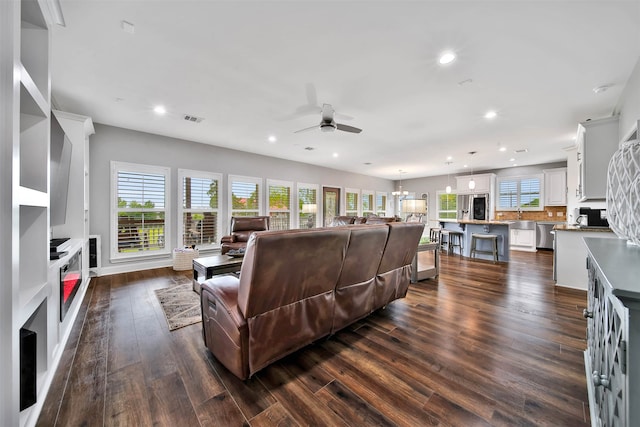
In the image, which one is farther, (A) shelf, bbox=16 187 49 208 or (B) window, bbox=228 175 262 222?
(B) window, bbox=228 175 262 222

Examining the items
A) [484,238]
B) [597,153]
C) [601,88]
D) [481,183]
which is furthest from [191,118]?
[481,183]

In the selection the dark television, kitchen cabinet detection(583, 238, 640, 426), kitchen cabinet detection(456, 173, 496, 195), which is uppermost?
kitchen cabinet detection(456, 173, 496, 195)

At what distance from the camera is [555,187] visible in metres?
7.54

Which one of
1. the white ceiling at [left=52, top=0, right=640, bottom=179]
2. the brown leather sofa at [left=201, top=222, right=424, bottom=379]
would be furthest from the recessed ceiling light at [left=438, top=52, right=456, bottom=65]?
the brown leather sofa at [left=201, top=222, right=424, bottom=379]

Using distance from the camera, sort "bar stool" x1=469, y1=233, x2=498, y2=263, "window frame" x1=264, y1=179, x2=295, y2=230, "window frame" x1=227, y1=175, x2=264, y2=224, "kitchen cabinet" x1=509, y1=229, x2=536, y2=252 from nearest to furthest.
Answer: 1. "bar stool" x1=469, y1=233, x2=498, y2=263
2. "window frame" x1=227, y1=175, x2=264, y2=224
3. "window frame" x1=264, y1=179, x2=295, y2=230
4. "kitchen cabinet" x1=509, y1=229, x2=536, y2=252

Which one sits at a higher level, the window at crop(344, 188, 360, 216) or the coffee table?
the window at crop(344, 188, 360, 216)

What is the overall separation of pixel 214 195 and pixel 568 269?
22.2 ft

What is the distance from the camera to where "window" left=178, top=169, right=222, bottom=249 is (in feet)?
17.6

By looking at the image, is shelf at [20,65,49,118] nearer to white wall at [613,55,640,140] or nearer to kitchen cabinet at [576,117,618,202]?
white wall at [613,55,640,140]

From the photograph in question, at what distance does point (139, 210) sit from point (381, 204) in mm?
8651

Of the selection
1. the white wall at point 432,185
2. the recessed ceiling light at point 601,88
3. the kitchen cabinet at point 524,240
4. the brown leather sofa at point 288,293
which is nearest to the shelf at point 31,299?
the brown leather sofa at point 288,293

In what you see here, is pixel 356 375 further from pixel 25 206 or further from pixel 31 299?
pixel 25 206

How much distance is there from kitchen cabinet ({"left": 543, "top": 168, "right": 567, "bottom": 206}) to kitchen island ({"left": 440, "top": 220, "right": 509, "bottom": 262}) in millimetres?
3380

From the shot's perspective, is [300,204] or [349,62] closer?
[349,62]
